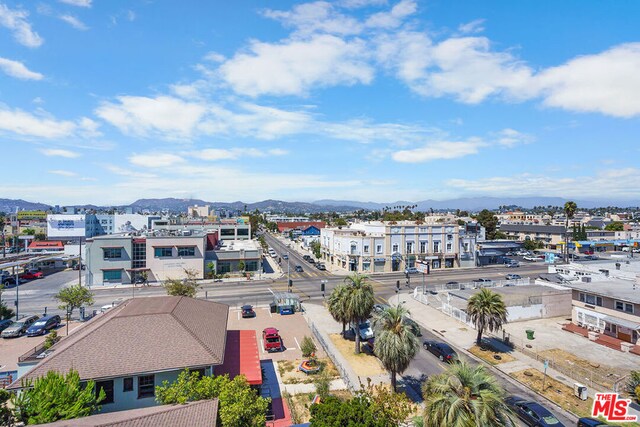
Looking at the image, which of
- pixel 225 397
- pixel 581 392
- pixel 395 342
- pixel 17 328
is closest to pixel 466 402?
pixel 395 342

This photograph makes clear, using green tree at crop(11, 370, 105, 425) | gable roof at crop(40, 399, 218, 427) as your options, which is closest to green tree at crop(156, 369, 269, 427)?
gable roof at crop(40, 399, 218, 427)

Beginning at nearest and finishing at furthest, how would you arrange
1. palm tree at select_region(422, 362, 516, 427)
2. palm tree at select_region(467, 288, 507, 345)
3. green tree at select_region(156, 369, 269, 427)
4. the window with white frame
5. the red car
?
palm tree at select_region(422, 362, 516, 427) < green tree at select_region(156, 369, 269, 427) < palm tree at select_region(467, 288, 507, 345) < the window with white frame < the red car

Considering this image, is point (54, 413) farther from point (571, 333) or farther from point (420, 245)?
point (420, 245)

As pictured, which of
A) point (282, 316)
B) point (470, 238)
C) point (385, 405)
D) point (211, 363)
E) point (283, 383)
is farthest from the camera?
point (470, 238)

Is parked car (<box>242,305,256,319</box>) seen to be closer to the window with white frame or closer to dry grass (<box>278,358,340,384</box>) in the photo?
dry grass (<box>278,358,340,384</box>)

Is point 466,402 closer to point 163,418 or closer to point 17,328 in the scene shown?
→ point 163,418

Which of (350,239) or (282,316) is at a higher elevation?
(350,239)

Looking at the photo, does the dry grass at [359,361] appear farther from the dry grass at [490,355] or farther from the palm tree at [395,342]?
the dry grass at [490,355]

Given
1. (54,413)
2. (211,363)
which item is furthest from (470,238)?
(54,413)
